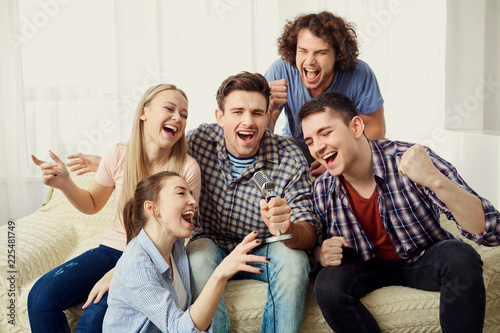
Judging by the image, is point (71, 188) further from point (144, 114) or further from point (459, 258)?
point (459, 258)

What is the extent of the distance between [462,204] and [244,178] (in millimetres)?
831

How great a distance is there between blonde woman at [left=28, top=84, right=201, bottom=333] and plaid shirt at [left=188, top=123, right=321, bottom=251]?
0.37ft

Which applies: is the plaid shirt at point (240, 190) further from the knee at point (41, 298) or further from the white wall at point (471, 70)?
the white wall at point (471, 70)

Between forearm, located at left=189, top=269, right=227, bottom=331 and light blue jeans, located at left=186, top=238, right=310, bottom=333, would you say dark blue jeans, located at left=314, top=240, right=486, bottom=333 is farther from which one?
forearm, located at left=189, top=269, right=227, bottom=331

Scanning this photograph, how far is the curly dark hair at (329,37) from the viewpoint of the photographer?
7.89 ft

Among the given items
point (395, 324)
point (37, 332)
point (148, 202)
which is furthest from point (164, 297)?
point (395, 324)

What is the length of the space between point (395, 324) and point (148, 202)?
3.16 feet

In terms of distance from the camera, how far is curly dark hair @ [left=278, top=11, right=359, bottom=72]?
7.89 feet

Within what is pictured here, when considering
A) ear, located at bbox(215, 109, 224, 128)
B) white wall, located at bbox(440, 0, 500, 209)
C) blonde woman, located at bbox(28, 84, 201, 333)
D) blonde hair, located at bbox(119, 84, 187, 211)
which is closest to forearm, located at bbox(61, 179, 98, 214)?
blonde woman, located at bbox(28, 84, 201, 333)

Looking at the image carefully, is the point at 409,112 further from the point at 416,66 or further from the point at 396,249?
the point at 396,249

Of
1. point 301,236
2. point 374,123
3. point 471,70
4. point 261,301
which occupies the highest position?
point 471,70

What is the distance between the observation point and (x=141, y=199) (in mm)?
1693

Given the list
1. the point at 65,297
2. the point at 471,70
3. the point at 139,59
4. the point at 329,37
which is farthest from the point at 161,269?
the point at 471,70

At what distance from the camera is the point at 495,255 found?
184 cm
